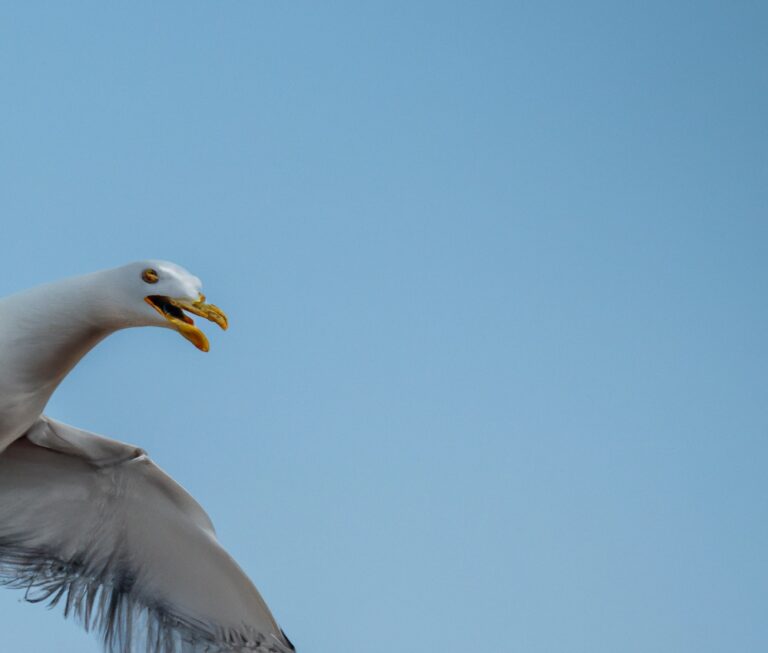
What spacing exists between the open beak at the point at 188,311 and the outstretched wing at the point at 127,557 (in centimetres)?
140

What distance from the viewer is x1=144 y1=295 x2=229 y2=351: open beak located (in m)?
6.67

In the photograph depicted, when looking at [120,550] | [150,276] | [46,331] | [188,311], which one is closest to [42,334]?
[46,331]

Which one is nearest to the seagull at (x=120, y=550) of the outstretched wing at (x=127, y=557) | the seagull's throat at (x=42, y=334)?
the outstretched wing at (x=127, y=557)

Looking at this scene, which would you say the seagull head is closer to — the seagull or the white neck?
the white neck

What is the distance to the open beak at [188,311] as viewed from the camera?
21.9 feet

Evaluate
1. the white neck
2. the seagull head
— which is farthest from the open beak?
the white neck

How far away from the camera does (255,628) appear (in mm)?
7926

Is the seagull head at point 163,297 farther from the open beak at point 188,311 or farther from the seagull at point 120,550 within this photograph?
the seagull at point 120,550

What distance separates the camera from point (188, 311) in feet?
22.2

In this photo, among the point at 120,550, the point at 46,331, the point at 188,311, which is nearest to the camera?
the point at 188,311

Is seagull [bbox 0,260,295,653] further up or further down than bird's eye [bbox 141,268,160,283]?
further down

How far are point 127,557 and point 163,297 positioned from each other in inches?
76.6

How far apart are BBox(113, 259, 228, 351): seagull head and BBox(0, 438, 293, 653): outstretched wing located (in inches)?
54.7

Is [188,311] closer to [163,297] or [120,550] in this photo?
[163,297]
